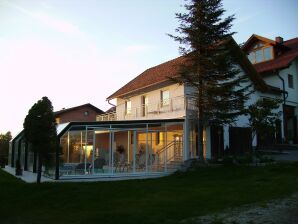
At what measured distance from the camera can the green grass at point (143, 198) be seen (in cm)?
820

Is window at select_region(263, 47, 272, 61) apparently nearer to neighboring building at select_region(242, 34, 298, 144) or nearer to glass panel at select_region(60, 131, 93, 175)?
neighboring building at select_region(242, 34, 298, 144)

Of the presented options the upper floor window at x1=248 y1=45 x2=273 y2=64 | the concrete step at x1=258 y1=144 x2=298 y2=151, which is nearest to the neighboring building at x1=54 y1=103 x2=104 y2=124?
Answer: the upper floor window at x1=248 y1=45 x2=273 y2=64

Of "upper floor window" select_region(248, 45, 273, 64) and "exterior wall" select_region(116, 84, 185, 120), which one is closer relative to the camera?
"exterior wall" select_region(116, 84, 185, 120)

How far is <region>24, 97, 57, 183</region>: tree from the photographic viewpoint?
14359 millimetres

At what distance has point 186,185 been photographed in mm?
13500

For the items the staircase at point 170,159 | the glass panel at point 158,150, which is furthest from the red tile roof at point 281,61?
the staircase at point 170,159

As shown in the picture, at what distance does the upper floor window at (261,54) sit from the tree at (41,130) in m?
20.5

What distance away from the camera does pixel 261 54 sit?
29422mm

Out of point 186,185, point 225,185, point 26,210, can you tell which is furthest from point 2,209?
point 225,185

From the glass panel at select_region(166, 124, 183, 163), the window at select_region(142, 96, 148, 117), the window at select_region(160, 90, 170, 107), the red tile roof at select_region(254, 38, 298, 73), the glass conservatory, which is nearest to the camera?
the glass conservatory

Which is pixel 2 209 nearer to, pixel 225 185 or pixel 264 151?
pixel 225 185

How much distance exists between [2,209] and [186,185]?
22.6ft

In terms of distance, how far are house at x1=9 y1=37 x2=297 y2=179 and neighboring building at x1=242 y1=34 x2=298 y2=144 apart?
896 millimetres

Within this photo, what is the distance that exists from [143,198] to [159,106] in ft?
39.9
